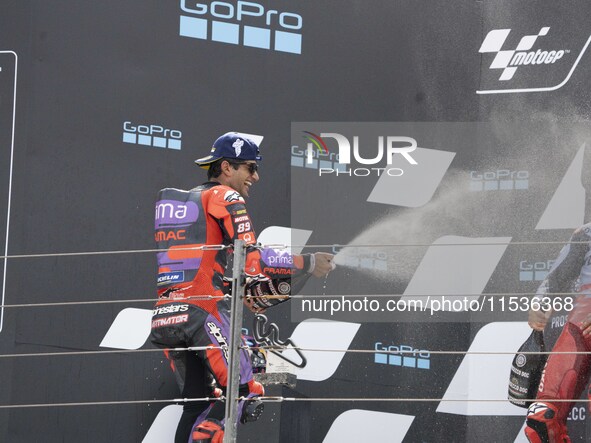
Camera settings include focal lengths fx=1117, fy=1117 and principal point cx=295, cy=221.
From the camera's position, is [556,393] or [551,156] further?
[551,156]

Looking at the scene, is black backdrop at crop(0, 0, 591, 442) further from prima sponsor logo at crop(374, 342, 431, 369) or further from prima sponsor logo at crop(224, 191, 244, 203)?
prima sponsor logo at crop(224, 191, 244, 203)

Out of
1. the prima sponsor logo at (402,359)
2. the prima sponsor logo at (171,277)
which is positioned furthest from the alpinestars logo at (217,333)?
the prima sponsor logo at (402,359)

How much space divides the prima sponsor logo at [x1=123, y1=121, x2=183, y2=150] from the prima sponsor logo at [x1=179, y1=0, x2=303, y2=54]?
19.7 inches

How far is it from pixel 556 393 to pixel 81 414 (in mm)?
2211

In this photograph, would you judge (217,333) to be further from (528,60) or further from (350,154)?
(528,60)

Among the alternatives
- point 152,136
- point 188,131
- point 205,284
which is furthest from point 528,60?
point 205,284

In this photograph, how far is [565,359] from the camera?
5.02 meters

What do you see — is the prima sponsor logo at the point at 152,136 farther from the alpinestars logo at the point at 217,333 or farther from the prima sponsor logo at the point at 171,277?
the alpinestars logo at the point at 217,333

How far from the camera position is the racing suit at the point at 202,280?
4129 millimetres

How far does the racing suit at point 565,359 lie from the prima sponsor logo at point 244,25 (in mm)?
1649

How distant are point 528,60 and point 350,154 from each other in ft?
3.23

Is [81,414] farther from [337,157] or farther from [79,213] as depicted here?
[337,157]

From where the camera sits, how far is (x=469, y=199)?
17.9ft

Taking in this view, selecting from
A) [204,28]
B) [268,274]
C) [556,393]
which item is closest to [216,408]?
[268,274]
